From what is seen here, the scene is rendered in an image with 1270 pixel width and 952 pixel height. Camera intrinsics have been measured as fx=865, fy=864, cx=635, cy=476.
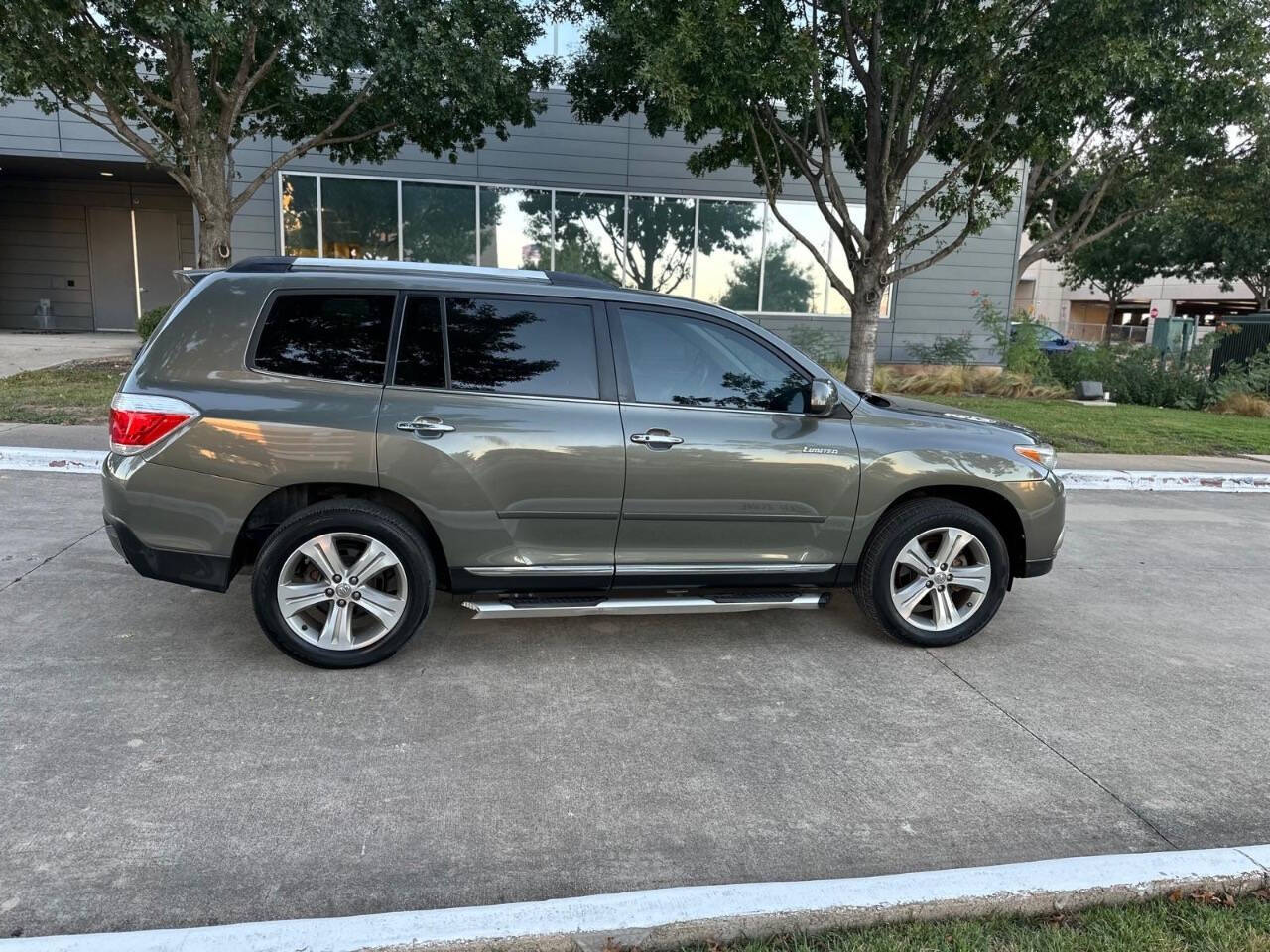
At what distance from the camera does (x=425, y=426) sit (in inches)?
155

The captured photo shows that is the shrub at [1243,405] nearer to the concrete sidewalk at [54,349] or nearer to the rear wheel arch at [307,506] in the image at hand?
the rear wheel arch at [307,506]

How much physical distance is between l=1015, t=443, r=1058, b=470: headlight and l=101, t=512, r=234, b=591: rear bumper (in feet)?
13.2

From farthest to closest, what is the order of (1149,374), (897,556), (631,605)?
(1149,374) → (897,556) → (631,605)

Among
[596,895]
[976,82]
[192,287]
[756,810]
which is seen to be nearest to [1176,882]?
[756,810]

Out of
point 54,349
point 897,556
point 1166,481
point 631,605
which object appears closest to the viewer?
point 631,605

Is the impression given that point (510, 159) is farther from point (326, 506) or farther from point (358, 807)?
point (358, 807)

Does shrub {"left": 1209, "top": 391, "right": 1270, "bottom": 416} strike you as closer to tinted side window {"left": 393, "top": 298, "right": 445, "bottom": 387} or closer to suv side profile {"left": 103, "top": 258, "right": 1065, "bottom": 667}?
suv side profile {"left": 103, "top": 258, "right": 1065, "bottom": 667}

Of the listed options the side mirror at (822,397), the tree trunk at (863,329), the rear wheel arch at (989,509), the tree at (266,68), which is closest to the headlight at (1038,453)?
the rear wheel arch at (989,509)

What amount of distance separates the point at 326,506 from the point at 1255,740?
4208 millimetres

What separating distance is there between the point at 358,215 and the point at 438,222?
1465 mm

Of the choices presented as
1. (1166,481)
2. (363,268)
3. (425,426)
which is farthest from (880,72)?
→ (425,426)

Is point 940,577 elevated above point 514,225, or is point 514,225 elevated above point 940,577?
point 514,225

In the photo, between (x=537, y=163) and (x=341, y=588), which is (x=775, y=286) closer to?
(x=537, y=163)

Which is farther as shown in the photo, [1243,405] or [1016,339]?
[1016,339]
